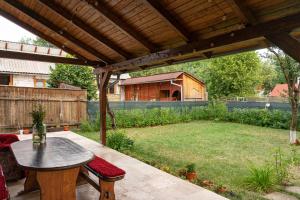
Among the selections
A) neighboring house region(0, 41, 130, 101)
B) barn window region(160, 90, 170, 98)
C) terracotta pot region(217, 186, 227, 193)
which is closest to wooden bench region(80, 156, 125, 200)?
terracotta pot region(217, 186, 227, 193)

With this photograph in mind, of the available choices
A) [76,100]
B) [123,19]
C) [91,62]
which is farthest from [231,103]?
[123,19]

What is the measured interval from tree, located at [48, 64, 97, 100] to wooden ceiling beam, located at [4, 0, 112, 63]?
7.22 metres

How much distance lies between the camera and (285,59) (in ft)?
26.8

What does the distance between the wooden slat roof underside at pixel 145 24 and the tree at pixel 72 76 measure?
679cm

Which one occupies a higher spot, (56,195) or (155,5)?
(155,5)

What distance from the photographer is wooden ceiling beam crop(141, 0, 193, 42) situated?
11.5 ft

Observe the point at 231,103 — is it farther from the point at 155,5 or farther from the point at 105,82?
the point at 155,5

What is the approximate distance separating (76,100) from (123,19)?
23.7ft

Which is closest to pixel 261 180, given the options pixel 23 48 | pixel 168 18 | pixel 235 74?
pixel 168 18

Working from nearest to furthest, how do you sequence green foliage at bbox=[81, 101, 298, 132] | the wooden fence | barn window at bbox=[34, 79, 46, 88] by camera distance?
the wooden fence, green foliage at bbox=[81, 101, 298, 132], barn window at bbox=[34, 79, 46, 88]

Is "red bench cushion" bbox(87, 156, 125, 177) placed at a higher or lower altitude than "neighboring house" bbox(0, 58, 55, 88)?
lower

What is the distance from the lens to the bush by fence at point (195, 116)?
447 inches

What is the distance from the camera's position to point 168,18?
146 inches

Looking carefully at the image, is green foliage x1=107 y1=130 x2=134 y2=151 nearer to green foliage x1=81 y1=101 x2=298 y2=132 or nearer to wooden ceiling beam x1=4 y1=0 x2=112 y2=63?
wooden ceiling beam x1=4 y1=0 x2=112 y2=63
